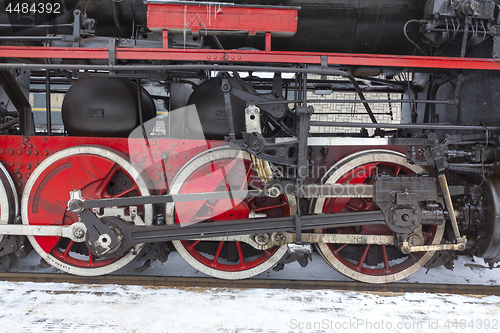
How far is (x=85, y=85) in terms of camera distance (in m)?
2.56

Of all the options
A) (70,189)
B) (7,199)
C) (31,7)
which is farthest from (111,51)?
(7,199)

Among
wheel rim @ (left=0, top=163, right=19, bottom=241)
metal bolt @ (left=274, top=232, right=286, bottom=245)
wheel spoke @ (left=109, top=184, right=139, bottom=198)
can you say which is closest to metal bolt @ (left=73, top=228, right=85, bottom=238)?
wheel spoke @ (left=109, top=184, right=139, bottom=198)

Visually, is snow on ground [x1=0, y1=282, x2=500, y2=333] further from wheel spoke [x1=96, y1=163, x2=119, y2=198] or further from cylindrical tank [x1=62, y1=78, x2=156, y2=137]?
cylindrical tank [x1=62, y1=78, x2=156, y2=137]

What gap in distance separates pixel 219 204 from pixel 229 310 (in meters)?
0.80

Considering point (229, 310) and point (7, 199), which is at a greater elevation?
point (7, 199)

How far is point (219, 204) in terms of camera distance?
2521 mm

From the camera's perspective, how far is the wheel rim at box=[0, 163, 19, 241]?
8.16 ft

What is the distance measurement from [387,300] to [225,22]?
241 cm

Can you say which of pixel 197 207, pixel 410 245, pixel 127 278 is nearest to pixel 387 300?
pixel 410 245

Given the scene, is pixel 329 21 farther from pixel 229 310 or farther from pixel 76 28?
pixel 229 310

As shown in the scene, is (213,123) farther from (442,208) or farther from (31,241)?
(442,208)

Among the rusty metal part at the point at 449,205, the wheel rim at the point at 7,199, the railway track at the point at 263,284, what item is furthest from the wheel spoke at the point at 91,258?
the rusty metal part at the point at 449,205

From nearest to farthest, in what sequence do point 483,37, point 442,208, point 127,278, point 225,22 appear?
point 225,22 → point 483,37 → point 442,208 → point 127,278

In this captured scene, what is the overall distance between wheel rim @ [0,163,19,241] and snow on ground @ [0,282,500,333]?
54 centimetres
